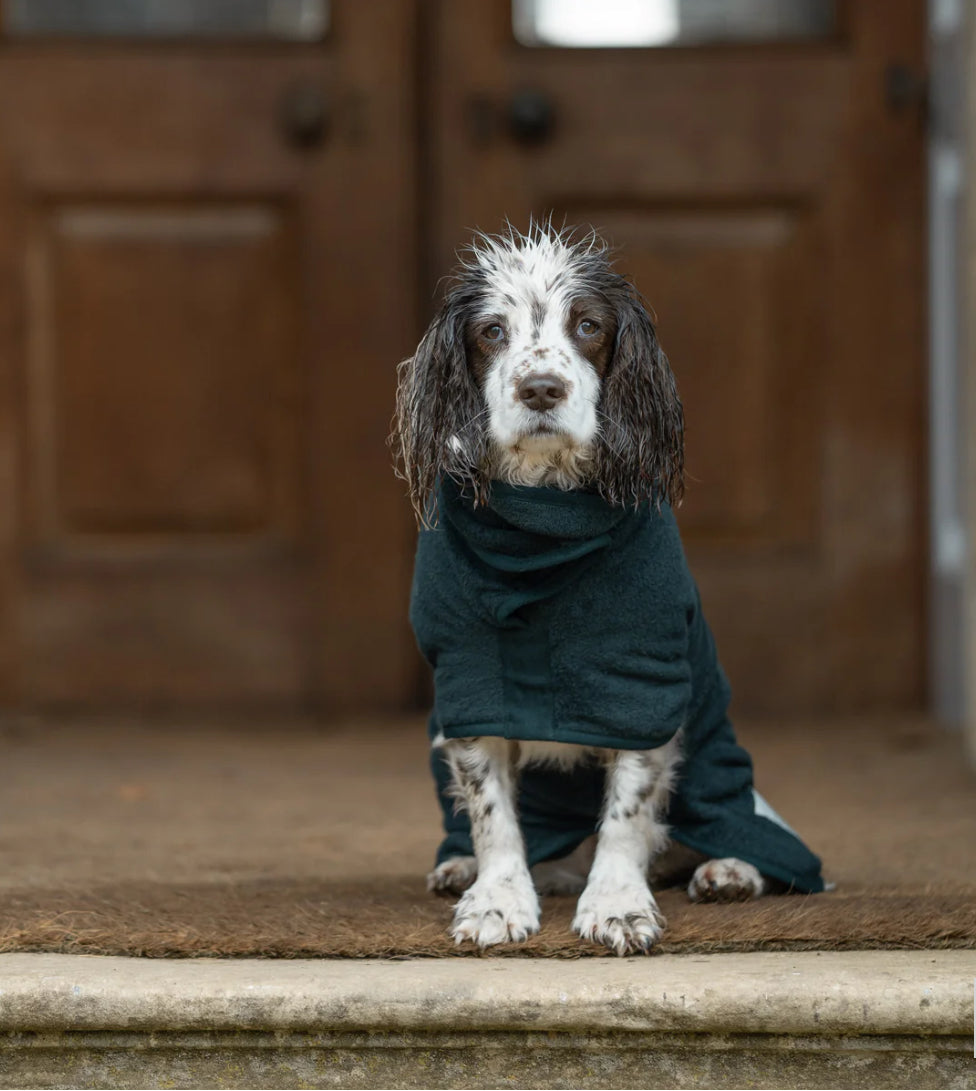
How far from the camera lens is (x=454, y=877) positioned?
2.42 m

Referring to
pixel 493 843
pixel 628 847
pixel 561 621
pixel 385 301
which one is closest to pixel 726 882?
pixel 628 847

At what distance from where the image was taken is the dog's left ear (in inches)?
86.2

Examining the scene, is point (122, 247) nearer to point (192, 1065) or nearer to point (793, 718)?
point (793, 718)

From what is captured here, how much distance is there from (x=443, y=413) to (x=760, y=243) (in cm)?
200

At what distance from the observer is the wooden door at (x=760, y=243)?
3.99 m

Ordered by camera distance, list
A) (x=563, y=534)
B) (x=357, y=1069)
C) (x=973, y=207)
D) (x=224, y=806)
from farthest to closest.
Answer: (x=973, y=207) < (x=224, y=806) < (x=563, y=534) < (x=357, y=1069)

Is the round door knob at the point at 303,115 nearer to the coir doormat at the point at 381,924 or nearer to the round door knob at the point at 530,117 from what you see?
the round door knob at the point at 530,117

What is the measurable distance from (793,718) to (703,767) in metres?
1.72


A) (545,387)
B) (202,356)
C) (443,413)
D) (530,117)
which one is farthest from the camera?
(202,356)

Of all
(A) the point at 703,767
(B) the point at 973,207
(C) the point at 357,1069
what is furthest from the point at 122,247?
(C) the point at 357,1069

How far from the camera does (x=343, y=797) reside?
3281 mm

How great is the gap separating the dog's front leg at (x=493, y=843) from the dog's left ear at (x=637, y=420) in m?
0.44

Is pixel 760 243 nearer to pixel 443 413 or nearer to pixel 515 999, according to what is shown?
pixel 443 413

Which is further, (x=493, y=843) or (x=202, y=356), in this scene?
(x=202, y=356)
